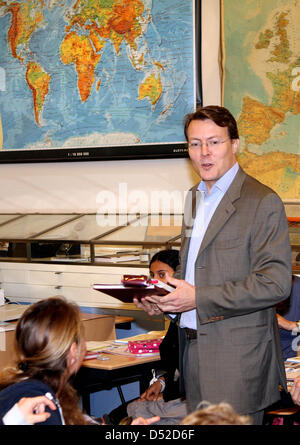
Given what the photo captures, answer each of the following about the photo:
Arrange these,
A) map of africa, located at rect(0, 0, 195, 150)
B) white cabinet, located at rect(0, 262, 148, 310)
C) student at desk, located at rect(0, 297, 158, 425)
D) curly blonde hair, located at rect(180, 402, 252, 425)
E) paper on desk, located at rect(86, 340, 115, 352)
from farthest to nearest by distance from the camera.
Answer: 1. map of africa, located at rect(0, 0, 195, 150)
2. white cabinet, located at rect(0, 262, 148, 310)
3. paper on desk, located at rect(86, 340, 115, 352)
4. student at desk, located at rect(0, 297, 158, 425)
5. curly blonde hair, located at rect(180, 402, 252, 425)

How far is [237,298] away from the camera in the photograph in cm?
207

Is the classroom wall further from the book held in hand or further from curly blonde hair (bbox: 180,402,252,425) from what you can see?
curly blonde hair (bbox: 180,402,252,425)

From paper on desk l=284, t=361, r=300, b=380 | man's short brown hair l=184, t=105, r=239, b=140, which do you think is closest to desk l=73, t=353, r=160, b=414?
paper on desk l=284, t=361, r=300, b=380

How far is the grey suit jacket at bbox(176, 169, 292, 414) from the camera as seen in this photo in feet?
6.85

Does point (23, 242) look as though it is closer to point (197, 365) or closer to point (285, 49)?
point (285, 49)

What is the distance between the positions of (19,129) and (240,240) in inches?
135

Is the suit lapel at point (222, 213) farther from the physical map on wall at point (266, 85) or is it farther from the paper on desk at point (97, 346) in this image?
the physical map on wall at point (266, 85)

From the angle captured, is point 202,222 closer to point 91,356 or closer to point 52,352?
point 52,352

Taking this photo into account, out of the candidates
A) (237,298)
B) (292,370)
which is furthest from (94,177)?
(237,298)

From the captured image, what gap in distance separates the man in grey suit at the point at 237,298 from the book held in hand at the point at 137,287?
3cm

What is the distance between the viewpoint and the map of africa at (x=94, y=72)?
4.53 metres

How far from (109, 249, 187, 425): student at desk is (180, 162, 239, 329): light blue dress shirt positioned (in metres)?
0.62

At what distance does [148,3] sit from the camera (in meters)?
4.55
